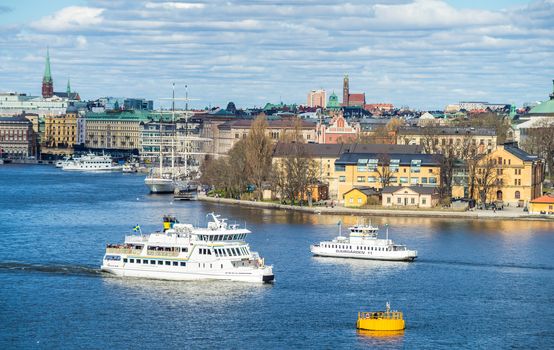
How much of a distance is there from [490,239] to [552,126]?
49.4 m

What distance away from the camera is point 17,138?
7195 inches

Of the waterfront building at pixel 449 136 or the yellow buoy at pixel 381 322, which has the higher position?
the waterfront building at pixel 449 136

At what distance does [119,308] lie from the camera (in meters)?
42.4

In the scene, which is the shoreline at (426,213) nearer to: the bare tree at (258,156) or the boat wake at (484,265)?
the bare tree at (258,156)

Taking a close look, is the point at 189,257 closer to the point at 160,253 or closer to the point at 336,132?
the point at 160,253

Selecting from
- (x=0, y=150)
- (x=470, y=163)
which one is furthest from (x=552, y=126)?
(x=0, y=150)

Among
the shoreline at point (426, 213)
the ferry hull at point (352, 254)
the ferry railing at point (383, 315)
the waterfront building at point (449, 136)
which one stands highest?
the waterfront building at point (449, 136)

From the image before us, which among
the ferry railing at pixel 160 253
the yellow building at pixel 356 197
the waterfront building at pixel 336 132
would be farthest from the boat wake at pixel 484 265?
the waterfront building at pixel 336 132

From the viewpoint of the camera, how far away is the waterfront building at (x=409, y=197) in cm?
7894

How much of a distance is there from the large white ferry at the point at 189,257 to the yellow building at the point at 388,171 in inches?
1431

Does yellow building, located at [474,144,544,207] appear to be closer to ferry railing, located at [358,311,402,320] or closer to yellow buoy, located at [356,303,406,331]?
ferry railing, located at [358,311,402,320]

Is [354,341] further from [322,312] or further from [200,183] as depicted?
[200,183]

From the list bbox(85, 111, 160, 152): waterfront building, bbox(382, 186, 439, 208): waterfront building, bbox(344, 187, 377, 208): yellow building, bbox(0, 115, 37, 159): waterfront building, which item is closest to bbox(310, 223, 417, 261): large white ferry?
bbox(382, 186, 439, 208): waterfront building

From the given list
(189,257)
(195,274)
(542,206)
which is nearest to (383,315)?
(195,274)
